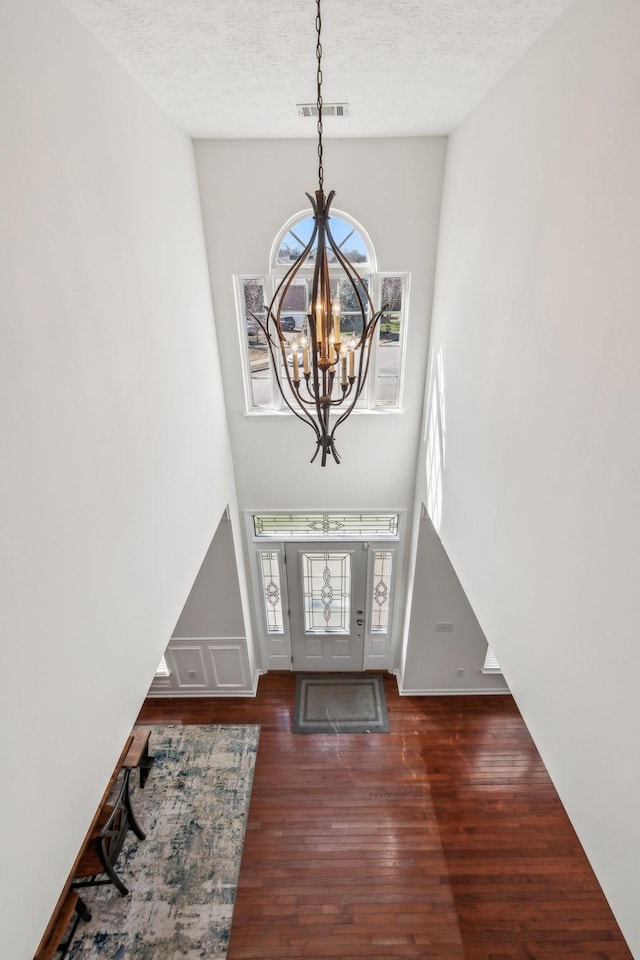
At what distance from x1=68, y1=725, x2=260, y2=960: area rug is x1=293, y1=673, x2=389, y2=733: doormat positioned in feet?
2.04

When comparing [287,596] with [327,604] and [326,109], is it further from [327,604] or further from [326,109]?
[326,109]

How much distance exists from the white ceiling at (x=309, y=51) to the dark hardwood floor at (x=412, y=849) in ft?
17.7

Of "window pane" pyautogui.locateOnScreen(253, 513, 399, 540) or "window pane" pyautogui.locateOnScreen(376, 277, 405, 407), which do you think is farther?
"window pane" pyautogui.locateOnScreen(253, 513, 399, 540)

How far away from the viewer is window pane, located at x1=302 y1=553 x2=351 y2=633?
210 inches

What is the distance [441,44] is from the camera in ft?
7.68

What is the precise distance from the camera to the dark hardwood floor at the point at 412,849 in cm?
347

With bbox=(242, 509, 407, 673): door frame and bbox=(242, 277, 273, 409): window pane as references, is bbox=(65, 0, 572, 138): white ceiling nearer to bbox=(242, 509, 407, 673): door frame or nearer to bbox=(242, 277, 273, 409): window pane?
bbox=(242, 277, 273, 409): window pane

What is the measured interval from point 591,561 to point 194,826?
427cm

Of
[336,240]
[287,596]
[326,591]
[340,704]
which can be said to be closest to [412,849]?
[340,704]

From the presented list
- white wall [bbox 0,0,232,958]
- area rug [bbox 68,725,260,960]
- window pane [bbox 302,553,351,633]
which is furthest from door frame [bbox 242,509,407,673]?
white wall [bbox 0,0,232,958]

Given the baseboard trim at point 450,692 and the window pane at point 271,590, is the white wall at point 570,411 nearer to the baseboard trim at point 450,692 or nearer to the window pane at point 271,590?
the window pane at point 271,590

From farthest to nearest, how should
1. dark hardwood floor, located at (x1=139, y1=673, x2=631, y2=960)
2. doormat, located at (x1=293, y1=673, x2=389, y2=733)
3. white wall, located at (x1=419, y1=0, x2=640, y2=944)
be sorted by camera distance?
doormat, located at (x1=293, y1=673, x2=389, y2=733), dark hardwood floor, located at (x1=139, y1=673, x2=631, y2=960), white wall, located at (x1=419, y1=0, x2=640, y2=944)

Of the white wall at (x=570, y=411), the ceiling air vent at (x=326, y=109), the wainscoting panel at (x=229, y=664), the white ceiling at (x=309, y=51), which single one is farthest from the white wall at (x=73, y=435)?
the wainscoting panel at (x=229, y=664)

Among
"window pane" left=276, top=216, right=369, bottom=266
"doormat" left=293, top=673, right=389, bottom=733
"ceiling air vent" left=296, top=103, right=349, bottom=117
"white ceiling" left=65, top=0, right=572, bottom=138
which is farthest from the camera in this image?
"doormat" left=293, top=673, right=389, bottom=733
